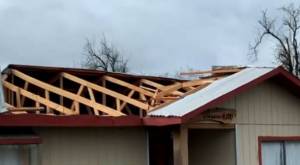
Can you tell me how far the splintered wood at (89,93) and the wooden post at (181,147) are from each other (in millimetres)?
1158

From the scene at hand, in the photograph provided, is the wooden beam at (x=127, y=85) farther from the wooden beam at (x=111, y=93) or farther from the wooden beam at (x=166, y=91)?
the wooden beam at (x=111, y=93)

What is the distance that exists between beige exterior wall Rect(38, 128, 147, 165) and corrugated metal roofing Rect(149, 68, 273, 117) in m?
0.81

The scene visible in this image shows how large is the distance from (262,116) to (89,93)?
4.49 metres

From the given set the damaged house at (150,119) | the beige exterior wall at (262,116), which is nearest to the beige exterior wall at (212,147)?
the damaged house at (150,119)

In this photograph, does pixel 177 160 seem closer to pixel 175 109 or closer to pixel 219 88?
pixel 175 109

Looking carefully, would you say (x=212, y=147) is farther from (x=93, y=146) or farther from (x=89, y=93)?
(x=93, y=146)

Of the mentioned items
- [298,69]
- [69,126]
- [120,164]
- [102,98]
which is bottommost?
[120,164]

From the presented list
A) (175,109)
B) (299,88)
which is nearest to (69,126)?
(175,109)

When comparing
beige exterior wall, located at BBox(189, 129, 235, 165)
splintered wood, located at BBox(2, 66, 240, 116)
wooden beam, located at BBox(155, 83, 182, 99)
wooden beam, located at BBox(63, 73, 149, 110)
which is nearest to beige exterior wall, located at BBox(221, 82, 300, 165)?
beige exterior wall, located at BBox(189, 129, 235, 165)

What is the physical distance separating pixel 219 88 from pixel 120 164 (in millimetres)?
3136

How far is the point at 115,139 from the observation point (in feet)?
42.7

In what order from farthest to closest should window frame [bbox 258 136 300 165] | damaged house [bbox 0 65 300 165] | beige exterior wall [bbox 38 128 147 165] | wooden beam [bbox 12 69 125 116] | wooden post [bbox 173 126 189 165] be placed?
window frame [bbox 258 136 300 165], wooden beam [bbox 12 69 125 116], wooden post [bbox 173 126 189 165], beige exterior wall [bbox 38 128 147 165], damaged house [bbox 0 65 300 165]

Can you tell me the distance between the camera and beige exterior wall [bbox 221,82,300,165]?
14430 millimetres

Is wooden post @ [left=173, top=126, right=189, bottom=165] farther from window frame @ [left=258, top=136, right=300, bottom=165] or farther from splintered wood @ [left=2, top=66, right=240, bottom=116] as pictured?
window frame @ [left=258, top=136, right=300, bottom=165]
